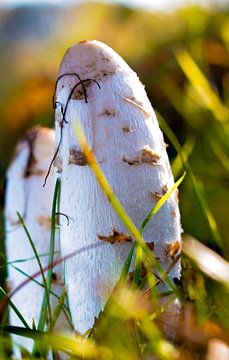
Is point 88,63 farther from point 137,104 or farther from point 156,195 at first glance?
point 156,195

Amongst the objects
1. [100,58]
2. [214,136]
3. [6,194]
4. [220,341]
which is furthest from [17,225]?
[214,136]

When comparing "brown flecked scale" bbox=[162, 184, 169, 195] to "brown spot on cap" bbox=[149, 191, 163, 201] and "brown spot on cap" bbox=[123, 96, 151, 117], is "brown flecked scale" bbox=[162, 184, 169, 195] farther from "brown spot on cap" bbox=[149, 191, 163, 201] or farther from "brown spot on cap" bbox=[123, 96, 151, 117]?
"brown spot on cap" bbox=[123, 96, 151, 117]

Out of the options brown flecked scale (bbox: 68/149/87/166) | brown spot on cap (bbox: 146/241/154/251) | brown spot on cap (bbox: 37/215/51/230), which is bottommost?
brown spot on cap (bbox: 37/215/51/230)

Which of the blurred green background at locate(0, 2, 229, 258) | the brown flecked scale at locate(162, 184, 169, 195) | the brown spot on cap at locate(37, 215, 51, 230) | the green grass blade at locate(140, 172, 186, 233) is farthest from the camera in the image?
the blurred green background at locate(0, 2, 229, 258)

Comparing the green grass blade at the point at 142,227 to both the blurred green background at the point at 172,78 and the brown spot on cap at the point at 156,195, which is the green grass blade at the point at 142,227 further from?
the blurred green background at the point at 172,78

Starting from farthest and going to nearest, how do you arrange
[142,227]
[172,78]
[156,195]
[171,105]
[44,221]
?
[172,78] < [171,105] < [44,221] < [156,195] < [142,227]

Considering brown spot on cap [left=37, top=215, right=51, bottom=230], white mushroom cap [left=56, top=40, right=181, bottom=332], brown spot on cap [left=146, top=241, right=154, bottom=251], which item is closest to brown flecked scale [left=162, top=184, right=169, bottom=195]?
white mushroom cap [left=56, top=40, right=181, bottom=332]

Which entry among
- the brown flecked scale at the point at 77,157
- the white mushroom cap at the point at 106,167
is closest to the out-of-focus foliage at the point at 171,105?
the white mushroom cap at the point at 106,167

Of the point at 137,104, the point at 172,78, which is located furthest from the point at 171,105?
the point at 137,104
